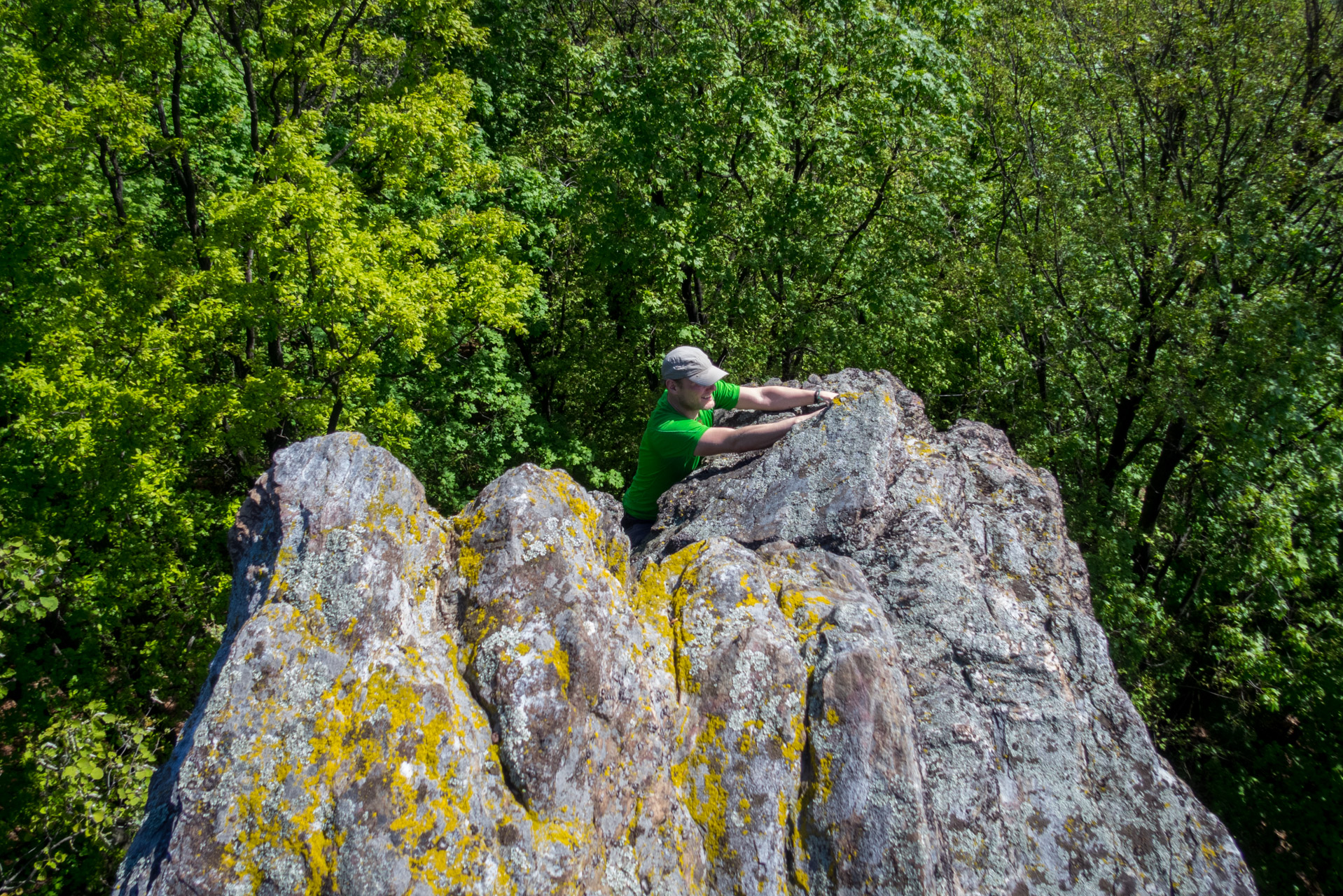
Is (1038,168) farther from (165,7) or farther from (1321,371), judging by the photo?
(165,7)

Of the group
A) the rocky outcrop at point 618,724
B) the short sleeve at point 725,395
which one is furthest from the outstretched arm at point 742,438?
the rocky outcrop at point 618,724

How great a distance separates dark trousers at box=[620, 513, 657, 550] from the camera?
6875mm

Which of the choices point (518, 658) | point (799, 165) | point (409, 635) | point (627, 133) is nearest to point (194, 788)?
point (409, 635)

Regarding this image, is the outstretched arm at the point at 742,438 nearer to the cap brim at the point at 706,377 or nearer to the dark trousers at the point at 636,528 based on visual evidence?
the cap brim at the point at 706,377

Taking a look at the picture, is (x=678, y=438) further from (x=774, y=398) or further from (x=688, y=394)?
(x=774, y=398)

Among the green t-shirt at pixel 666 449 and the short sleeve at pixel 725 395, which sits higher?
the short sleeve at pixel 725 395

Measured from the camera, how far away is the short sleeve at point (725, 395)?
271 inches

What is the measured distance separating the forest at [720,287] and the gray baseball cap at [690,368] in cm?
740

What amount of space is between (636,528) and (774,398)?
66.3 inches

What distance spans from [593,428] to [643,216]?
6616 mm

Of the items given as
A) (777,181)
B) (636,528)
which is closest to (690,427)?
(636,528)

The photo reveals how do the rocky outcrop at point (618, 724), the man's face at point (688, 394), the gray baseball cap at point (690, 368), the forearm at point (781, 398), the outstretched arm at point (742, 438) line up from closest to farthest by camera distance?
the rocky outcrop at point (618, 724) < the gray baseball cap at point (690, 368) < the man's face at point (688, 394) < the outstretched arm at point (742, 438) < the forearm at point (781, 398)

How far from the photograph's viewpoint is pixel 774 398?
276 inches

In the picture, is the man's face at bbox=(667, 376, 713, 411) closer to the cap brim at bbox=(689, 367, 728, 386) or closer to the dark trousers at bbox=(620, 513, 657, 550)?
the cap brim at bbox=(689, 367, 728, 386)
